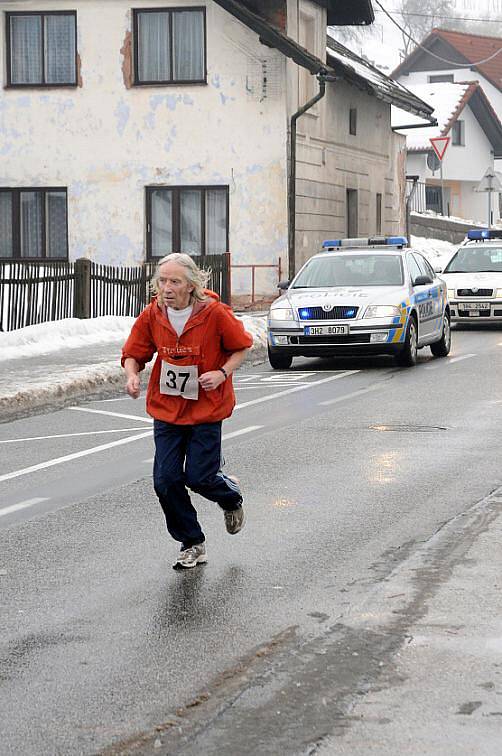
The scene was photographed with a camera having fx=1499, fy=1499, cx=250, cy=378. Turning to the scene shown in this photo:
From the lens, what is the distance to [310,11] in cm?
3172

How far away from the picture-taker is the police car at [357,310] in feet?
58.8

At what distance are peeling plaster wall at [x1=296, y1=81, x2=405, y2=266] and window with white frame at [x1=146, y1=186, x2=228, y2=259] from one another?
5.36ft

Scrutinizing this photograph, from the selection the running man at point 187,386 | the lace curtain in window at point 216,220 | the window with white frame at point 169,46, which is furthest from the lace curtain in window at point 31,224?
the running man at point 187,386

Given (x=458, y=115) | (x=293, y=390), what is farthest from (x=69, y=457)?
(x=458, y=115)

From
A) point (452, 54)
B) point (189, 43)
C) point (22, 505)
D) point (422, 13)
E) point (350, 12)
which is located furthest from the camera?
point (422, 13)

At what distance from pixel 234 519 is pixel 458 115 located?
6491cm

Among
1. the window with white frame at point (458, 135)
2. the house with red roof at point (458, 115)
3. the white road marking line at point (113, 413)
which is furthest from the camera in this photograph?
the window with white frame at point (458, 135)

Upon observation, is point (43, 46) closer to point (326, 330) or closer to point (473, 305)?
point (473, 305)

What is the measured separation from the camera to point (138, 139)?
97.7ft

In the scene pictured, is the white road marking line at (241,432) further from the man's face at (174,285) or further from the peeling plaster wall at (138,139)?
the peeling plaster wall at (138,139)

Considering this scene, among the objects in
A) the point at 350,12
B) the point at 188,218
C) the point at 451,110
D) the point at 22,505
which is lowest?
the point at 22,505

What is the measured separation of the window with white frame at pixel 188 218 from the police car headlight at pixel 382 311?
1206 centimetres

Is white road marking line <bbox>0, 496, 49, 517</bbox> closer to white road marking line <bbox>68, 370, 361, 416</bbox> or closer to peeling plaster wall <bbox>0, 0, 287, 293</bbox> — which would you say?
white road marking line <bbox>68, 370, 361, 416</bbox>

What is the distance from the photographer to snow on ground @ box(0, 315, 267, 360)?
19453 mm
